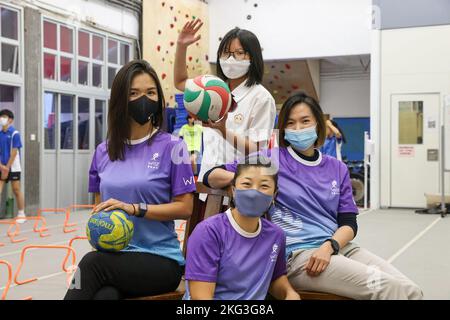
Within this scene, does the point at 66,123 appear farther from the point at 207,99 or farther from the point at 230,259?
the point at 230,259

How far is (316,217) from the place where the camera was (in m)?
2.51

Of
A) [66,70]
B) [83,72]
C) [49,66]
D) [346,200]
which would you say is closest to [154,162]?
[346,200]

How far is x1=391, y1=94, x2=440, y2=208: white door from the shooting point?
1048 centimetres

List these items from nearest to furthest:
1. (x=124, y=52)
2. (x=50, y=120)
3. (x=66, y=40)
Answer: (x=50, y=120) → (x=66, y=40) → (x=124, y=52)

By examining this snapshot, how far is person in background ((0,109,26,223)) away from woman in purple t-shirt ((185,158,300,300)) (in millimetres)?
6722

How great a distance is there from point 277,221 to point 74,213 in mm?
7798

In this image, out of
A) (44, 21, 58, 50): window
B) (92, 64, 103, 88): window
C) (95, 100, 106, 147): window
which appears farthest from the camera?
(95, 100, 106, 147): window

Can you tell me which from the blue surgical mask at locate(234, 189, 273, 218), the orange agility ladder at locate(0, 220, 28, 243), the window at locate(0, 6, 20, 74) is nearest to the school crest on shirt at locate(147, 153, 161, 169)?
the blue surgical mask at locate(234, 189, 273, 218)

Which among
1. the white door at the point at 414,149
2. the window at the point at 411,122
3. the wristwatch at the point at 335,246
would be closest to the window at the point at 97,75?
the white door at the point at 414,149

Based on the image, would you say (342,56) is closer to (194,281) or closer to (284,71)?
(284,71)

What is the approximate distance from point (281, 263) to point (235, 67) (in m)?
0.90

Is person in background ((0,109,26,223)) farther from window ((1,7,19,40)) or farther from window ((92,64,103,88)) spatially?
window ((92,64,103,88))

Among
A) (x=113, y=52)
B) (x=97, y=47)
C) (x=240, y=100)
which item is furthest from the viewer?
(x=113, y=52)

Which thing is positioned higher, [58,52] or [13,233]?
[58,52]
